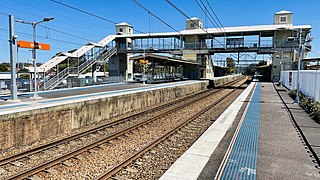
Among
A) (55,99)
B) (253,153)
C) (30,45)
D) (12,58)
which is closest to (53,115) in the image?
(55,99)

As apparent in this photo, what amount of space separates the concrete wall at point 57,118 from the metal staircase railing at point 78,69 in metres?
12.9

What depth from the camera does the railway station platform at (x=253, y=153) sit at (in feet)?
17.8

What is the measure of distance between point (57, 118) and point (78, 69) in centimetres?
2540

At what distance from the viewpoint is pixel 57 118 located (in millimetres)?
10750

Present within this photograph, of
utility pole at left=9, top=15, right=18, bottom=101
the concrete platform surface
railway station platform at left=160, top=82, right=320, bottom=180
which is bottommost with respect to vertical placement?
railway station platform at left=160, top=82, right=320, bottom=180

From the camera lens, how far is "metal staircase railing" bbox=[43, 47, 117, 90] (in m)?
28.6

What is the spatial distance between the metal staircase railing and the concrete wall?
12.9 meters

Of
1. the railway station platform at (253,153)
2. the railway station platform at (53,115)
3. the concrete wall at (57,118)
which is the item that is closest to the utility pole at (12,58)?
the railway station platform at (53,115)

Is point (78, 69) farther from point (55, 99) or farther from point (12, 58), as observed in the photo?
point (12, 58)

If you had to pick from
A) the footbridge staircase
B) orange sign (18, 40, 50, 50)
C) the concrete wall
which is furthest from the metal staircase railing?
the concrete wall

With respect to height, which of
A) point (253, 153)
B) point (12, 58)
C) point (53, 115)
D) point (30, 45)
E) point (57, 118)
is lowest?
point (253, 153)

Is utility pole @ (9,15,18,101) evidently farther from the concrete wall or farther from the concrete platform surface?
the concrete wall

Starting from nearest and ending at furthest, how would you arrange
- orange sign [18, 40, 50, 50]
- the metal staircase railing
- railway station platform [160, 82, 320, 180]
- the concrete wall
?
railway station platform [160, 82, 320, 180] < the concrete wall < orange sign [18, 40, 50, 50] < the metal staircase railing

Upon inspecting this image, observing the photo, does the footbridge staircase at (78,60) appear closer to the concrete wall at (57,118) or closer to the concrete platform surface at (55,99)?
the concrete platform surface at (55,99)
